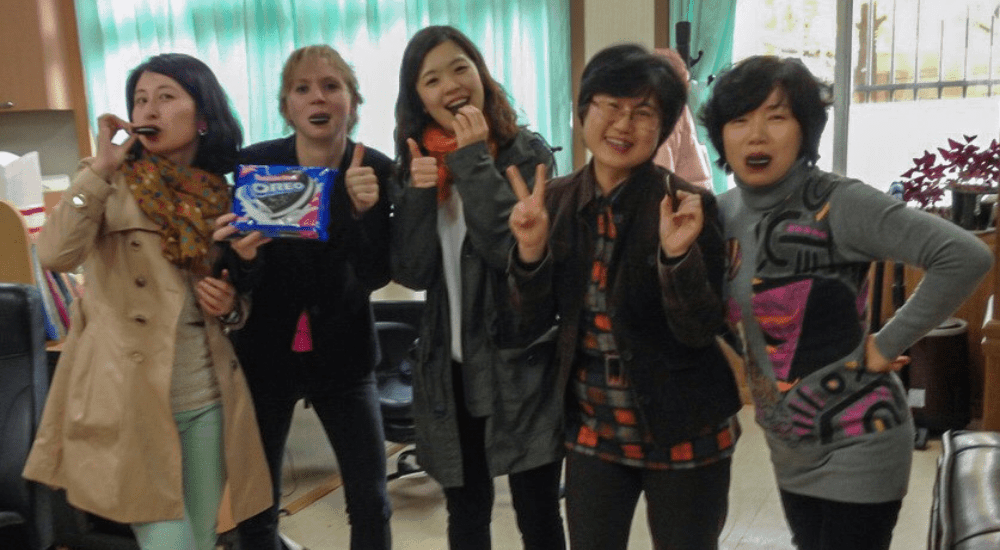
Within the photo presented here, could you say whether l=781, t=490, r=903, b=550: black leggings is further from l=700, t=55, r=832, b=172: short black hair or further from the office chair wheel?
the office chair wheel

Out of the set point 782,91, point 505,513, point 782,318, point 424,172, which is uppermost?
point 782,91

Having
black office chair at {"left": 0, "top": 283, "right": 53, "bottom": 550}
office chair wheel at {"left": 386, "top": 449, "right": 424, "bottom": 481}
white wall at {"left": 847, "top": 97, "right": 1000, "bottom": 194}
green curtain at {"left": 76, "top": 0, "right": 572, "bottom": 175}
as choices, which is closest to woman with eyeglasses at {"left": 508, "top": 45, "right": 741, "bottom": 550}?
black office chair at {"left": 0, "top": 283, "right": 53, "bottom": 550}

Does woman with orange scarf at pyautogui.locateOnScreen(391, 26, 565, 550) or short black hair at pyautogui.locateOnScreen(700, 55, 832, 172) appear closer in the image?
short black hair at pyautogui.locateOnScreen(700, 55, 832, 172)

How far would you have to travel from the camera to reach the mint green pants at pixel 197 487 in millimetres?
1605

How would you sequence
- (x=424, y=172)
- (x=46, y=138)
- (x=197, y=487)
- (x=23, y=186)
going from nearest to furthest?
(x=424, y=172) < (x=197, y=487) < (x=23, y=186) < (x=46, y=138)

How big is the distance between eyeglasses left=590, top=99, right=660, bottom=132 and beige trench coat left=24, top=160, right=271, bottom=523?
2.79 feet

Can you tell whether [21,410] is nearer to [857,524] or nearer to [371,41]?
[857,524]

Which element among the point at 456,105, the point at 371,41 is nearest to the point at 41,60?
the point at 371,41

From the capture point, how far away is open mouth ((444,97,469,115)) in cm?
157

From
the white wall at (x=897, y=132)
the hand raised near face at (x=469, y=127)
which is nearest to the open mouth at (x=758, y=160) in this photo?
the hand raised near face at (x=469, y=127)

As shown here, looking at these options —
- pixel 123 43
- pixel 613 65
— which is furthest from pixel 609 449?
pixel 123 43

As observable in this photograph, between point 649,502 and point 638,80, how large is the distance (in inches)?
26.9

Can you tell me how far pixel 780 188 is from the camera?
53.8 inches

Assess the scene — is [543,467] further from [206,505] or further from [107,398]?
[107,398]
